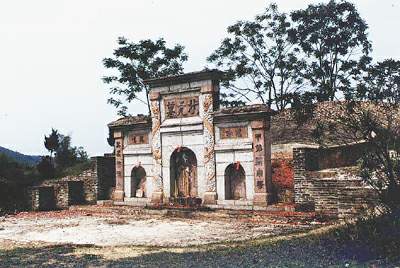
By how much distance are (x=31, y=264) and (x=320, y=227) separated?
7.22 meters

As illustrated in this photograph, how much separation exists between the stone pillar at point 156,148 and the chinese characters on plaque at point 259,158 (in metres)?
4.19

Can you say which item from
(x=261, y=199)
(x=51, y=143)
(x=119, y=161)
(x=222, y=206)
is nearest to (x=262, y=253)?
(x=261, y=199)

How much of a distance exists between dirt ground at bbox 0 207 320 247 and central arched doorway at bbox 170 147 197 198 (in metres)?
1.75

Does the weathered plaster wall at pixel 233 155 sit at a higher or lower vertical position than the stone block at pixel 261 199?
higher

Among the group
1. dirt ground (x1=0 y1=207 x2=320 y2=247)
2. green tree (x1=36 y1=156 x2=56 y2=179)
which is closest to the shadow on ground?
dirt ground (x1=0 y1=207 x2=320 y2=247)

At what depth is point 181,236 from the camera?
11289 millimetres

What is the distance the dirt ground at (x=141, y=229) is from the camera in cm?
1083

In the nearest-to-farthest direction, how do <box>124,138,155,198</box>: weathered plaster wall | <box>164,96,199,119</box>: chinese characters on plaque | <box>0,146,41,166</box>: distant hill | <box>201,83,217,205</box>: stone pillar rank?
<box>201,83,217,205</box>: stone pillar < <box>164,96,199,119</box>: chinese characters on plaque < <box>124,138,155,198</box>: weathered plaster wall < <box>0,146,41,166</box>: distant hill

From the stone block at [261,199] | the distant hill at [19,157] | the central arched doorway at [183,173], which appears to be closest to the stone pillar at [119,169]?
the central arched doorway at [183,173]

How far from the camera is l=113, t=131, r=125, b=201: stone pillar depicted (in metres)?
18.6

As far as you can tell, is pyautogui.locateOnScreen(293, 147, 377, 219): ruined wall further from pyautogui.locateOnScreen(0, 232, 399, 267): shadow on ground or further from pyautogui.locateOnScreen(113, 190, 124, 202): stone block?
pyautogui.locateOnScreen(113, 190, 124, 202): stone block

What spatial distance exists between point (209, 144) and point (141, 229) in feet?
15.6

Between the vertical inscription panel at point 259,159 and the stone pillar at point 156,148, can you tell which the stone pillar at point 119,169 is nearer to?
the stone pillar at point 156,148

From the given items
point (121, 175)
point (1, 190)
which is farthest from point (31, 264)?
point (1, 190)
